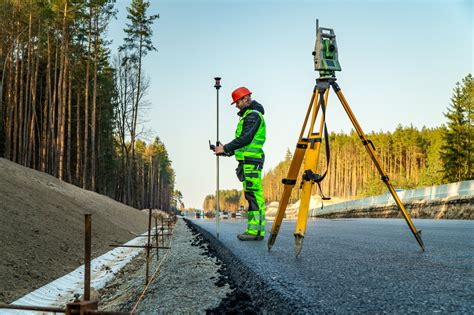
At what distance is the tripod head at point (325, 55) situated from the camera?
4.42 meters

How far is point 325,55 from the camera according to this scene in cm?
445

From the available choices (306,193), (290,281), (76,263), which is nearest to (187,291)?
(290,281)

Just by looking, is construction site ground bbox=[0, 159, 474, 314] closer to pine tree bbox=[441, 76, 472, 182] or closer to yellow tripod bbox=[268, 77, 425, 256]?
yellow tripod bbox=[268, 77, 425, 256]

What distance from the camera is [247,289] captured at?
3.47m

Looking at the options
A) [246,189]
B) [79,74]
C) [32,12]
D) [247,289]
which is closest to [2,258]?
[246,189]

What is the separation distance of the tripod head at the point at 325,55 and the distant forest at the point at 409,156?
47.6 metres

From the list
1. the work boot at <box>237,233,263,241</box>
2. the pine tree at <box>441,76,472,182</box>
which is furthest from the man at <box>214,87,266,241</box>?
the pine tree at <box>441,76,472,182</box>

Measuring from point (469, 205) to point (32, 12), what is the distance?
32.9 meters

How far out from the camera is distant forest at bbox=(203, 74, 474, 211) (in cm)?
4825

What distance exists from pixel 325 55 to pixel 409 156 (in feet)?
344

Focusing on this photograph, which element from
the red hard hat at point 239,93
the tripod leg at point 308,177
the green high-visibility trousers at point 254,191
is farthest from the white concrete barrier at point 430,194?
the tripod leg at point 308,177

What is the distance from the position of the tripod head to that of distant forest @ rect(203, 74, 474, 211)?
47.6 meters

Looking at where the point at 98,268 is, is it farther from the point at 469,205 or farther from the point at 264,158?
the point at 469,205

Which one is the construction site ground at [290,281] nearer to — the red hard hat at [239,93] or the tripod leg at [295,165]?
the tripod leg at [295,165]
